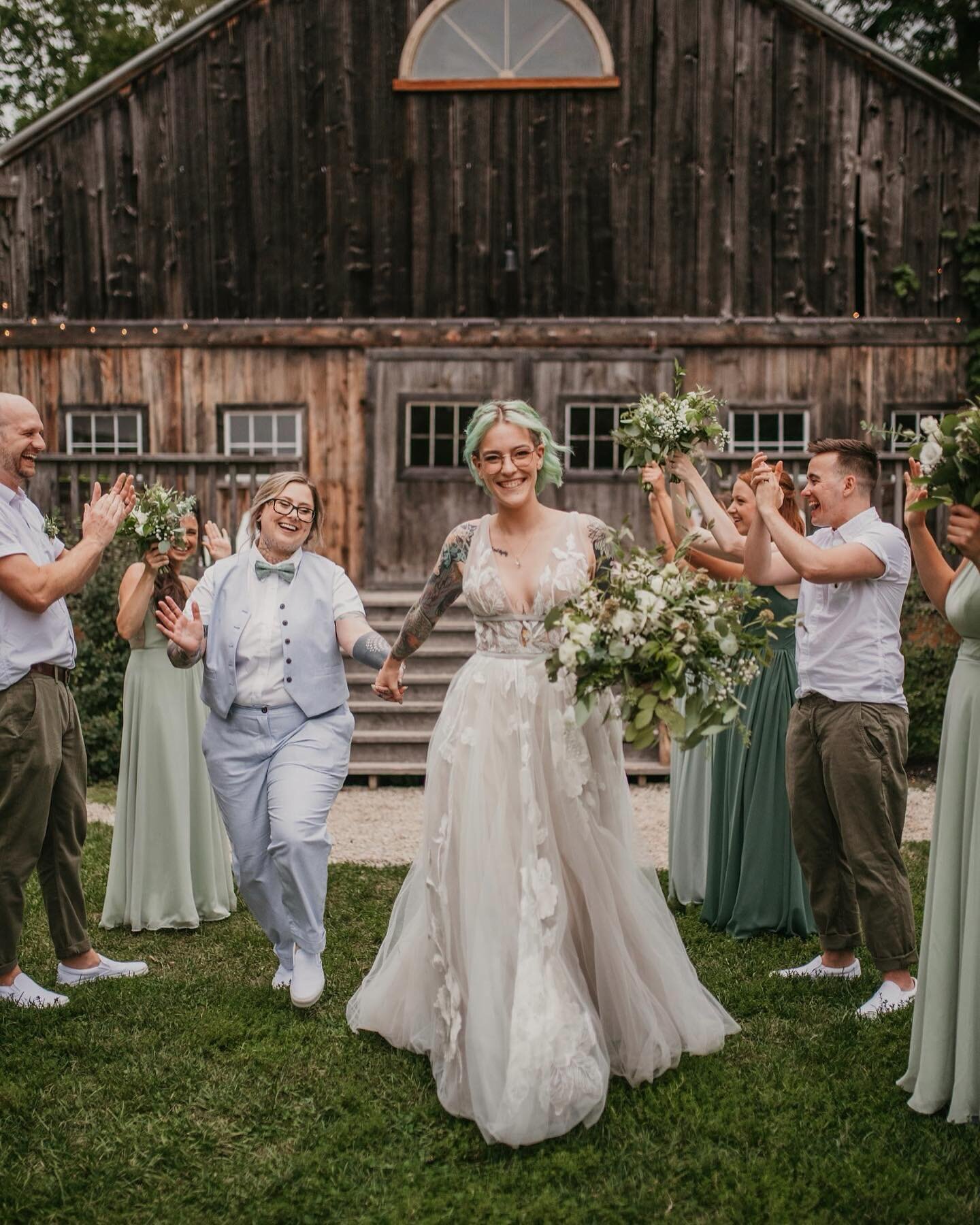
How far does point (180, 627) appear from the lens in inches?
202

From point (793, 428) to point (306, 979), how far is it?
A: 9.71m

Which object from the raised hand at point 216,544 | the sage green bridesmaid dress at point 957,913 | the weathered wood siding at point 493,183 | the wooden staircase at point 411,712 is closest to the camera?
the sage green bridesmaid dress at point 957,913

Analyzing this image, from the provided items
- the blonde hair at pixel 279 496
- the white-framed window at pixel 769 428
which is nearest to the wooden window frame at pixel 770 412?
the white-framed window at pixel 769 428

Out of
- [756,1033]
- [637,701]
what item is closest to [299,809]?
[637,701]

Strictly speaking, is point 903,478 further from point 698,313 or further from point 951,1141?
point 951,1141

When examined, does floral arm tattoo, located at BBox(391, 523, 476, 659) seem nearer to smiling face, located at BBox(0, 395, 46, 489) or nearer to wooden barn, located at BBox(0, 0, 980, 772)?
smiling face, located at BBox(0, 395, 46, 489)

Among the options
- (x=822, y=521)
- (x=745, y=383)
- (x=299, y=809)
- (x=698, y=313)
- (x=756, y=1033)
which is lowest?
(x=756, y=1033)

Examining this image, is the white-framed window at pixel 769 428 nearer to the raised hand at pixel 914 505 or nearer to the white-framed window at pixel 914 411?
the white-framed window at pixel 914 411

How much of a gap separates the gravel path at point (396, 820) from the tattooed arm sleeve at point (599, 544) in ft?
11.6

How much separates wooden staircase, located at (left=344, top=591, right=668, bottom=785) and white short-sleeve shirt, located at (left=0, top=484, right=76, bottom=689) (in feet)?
17.3

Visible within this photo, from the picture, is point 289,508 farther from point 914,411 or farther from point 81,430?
point 914,411

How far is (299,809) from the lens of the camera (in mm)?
4969

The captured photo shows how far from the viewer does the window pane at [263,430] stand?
43.0ft

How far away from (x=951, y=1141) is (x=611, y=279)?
10487 millimetres
